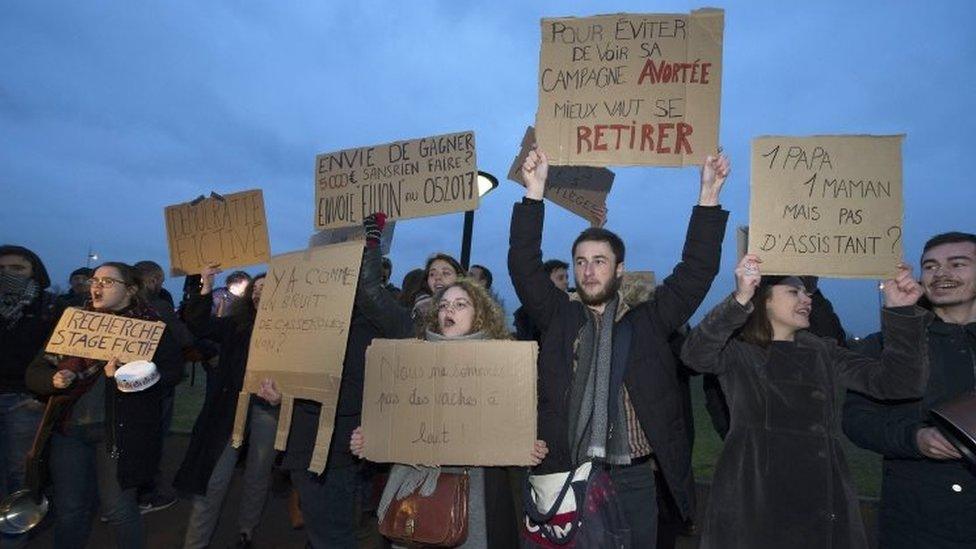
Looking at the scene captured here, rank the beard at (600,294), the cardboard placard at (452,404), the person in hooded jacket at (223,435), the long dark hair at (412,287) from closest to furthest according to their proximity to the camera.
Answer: the cardboard placard at (452,404)
the beard at (600,294)
the person in hooded jacket at (223,435)
the long dark hair at (412,287)

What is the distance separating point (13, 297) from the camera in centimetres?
416

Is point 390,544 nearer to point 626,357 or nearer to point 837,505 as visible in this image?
point 626,357

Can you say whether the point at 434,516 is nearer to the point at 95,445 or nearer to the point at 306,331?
the point at 306,331

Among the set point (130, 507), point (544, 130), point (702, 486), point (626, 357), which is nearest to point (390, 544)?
point (626, 357)

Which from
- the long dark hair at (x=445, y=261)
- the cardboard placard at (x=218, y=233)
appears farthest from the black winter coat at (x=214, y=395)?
the long dark hair at (x=445, y=261)

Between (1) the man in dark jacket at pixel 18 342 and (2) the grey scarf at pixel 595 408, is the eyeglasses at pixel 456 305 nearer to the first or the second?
(2) the grey scarf at pixel 595 408

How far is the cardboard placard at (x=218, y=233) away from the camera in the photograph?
15.4ft

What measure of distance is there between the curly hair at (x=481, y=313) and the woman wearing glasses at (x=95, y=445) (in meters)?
1.96

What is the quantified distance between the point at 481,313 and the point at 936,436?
6.39 ft

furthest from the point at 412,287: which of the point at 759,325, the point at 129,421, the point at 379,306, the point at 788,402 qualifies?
the point at 788,402

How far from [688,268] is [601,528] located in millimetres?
1164

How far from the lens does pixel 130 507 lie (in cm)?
378

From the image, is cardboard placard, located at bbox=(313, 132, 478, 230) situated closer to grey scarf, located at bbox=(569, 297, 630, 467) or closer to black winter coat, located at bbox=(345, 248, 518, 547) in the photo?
black winter coat, located at bbox=(345, 248, 518, 547)

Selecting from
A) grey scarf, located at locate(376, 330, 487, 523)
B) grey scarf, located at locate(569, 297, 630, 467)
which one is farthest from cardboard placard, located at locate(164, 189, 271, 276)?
grey scarf, located at locate(569, 297, 630, 467)
